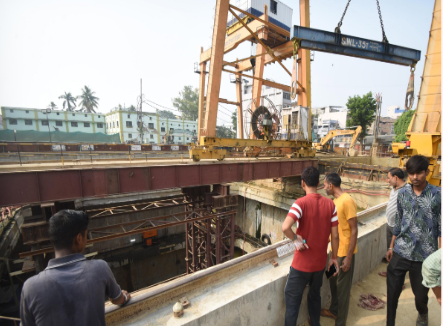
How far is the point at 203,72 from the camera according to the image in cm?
1681

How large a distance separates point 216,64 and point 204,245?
8938mm

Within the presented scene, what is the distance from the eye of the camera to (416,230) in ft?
6.78

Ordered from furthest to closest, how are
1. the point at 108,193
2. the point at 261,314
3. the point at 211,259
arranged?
the point at 211,259 < the point at 108,193 < the point at 261,314

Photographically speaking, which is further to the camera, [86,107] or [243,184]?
[86,107]

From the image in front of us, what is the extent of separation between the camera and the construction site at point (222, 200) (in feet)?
7.29

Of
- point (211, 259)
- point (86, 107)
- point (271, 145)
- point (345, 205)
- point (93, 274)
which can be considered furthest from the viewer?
point (86, 107)

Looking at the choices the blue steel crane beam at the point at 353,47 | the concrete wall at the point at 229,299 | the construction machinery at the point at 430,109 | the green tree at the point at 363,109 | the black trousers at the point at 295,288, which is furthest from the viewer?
the green tree at the point at 363,109

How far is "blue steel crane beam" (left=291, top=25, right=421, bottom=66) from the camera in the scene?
24.3 feet

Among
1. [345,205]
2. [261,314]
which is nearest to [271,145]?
[345,205]

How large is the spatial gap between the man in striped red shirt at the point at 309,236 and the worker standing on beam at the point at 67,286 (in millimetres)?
1573

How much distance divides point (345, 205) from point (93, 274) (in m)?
2.55

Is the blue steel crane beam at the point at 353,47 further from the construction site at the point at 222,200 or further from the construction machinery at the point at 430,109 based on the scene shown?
the construction machinery at the point at 430,109

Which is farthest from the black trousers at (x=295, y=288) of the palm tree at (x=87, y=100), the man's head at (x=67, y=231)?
the palm tree at (x=87, y=100)

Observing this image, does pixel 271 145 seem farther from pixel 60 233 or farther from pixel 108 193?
pixel 60 233
